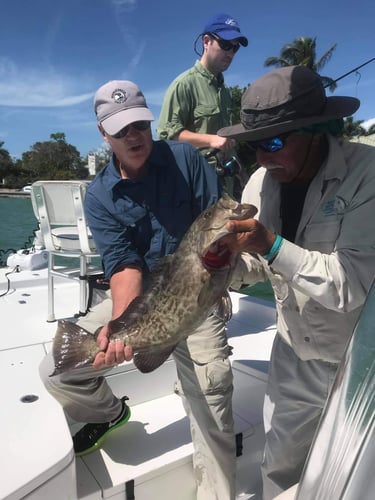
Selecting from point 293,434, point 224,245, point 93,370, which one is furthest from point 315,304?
point 93,370

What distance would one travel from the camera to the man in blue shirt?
3053 millimetres

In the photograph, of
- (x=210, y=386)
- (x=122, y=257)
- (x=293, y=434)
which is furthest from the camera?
(x=122, y=257)

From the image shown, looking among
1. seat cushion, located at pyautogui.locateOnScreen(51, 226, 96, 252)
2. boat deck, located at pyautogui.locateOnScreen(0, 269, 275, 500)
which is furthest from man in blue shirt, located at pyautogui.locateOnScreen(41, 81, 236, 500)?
seat cushion, located at pyautogui.locateOnScreen(51, 226, 96, 252)

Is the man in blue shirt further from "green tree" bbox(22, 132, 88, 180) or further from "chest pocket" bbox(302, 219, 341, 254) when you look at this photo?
"green tree" bbox(22, 132, 88, 180)

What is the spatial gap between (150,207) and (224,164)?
1362 millimetres

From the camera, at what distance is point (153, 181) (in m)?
3.33

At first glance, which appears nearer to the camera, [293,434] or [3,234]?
[293,434]

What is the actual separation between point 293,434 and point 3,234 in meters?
26.1

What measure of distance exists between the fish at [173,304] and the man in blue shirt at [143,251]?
1.18 ft

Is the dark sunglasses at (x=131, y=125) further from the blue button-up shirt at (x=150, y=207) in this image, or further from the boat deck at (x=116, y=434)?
the boat deck at (x=116, y=434)

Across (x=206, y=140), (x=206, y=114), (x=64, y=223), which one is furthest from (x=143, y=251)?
(x=64, y=223)

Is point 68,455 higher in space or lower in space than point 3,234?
higher

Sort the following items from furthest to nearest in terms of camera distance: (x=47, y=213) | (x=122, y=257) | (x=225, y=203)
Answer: (x=47, y=213) → (x=122, y=257) → (x=225, y=203)

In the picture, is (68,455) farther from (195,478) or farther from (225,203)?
(225,203)
